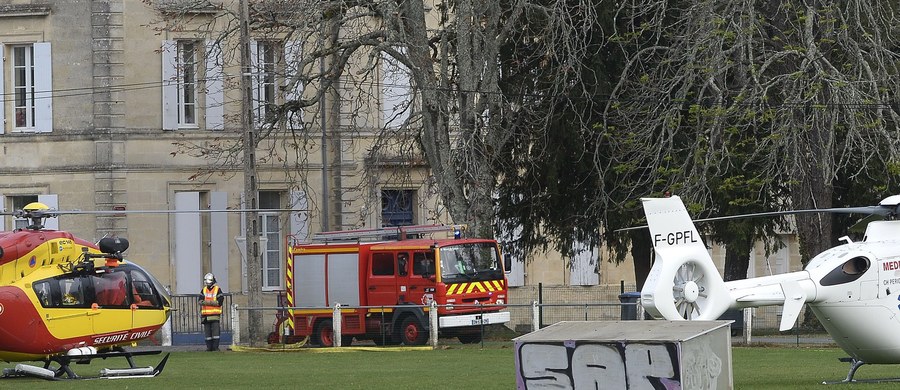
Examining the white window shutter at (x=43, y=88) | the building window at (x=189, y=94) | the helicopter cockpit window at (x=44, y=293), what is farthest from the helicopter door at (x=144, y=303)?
the white window shutter at (x=43, y=88)

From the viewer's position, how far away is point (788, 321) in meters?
21.5

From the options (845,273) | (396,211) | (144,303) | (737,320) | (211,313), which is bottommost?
(737,320)

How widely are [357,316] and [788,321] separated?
55.6 feet

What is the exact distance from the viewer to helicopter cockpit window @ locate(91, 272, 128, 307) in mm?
26562

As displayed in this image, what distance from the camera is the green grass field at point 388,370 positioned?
23766 mm

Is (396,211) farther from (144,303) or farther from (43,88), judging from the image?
(144,303)

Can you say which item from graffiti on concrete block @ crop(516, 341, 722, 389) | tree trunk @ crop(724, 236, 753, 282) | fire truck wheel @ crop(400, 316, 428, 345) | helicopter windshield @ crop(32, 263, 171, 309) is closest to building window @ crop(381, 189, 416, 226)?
tree trunk @ crop(724, 236, 753, 282)

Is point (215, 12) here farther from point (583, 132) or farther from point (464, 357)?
point (464, 357)

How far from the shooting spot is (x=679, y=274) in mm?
20500

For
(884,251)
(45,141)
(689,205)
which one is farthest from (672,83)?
(45,141)

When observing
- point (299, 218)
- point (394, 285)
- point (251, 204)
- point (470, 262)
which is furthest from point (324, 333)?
point (299, 218)

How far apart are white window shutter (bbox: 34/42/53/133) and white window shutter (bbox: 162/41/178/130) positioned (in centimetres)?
309

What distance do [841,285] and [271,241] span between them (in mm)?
26438

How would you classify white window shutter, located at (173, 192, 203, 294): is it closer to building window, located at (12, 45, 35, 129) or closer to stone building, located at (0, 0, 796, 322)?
stone building, located at (0, 0, 796, 322)
